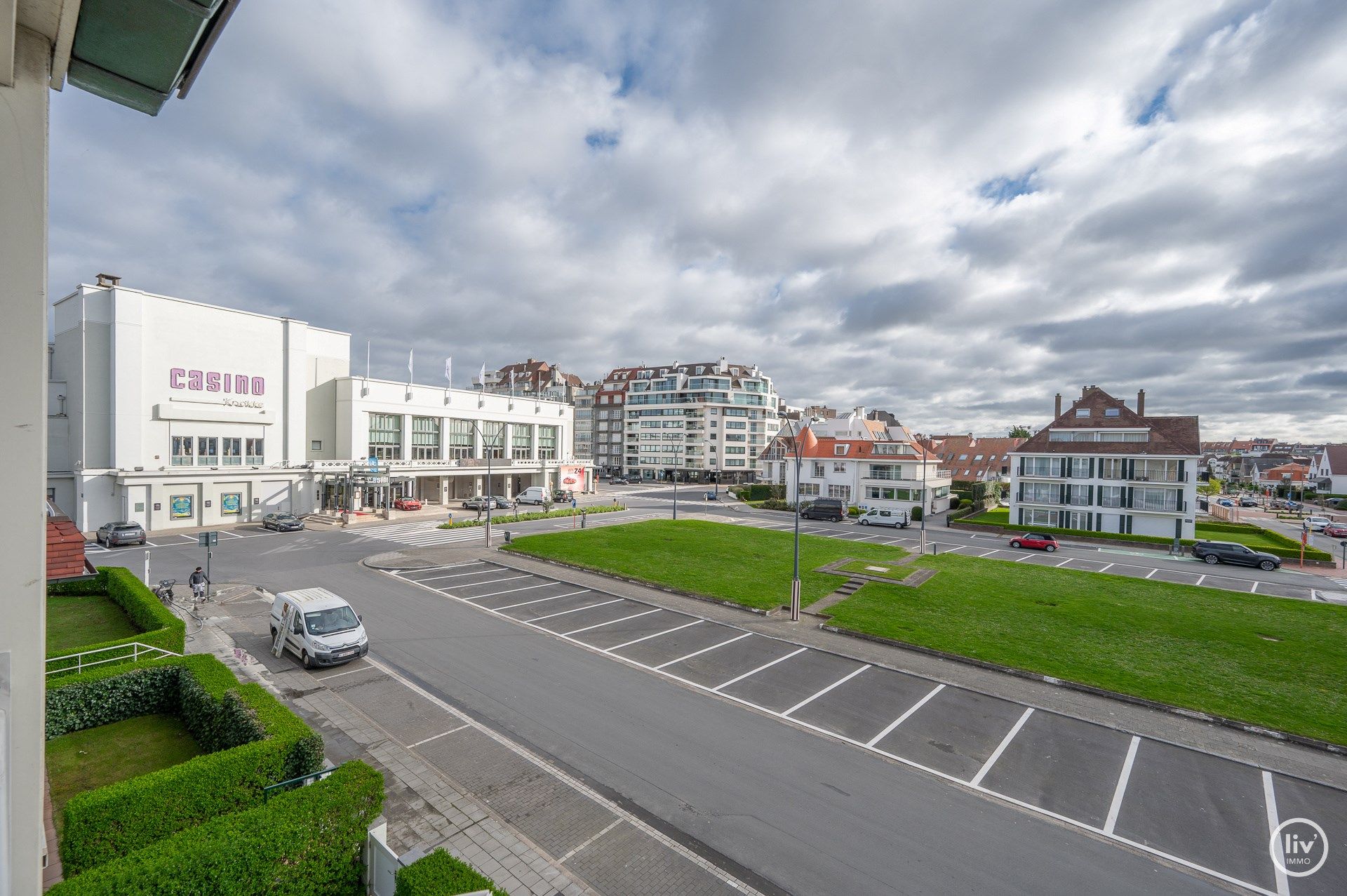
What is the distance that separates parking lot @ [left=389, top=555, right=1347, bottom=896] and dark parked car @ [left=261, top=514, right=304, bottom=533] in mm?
27919

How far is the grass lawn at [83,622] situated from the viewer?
50.9 feet

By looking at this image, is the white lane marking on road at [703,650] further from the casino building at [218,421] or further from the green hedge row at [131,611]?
the casino building at [218,421]

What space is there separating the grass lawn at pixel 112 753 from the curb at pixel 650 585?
51.1 feet

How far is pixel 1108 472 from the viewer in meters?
46.4

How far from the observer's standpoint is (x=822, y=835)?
30.8 ft

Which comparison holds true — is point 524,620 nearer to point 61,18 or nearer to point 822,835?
point 822,835

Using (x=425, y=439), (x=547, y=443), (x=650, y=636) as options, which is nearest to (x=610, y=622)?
(x=650, y=636)

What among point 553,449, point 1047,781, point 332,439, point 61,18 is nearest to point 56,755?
point 61,18

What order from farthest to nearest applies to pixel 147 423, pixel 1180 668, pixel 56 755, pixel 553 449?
1. pixel 553 449
2. pixel 147 423
3. pixel 1180 668
4. pixel 56 755

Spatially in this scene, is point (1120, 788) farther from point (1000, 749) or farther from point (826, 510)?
point (826, 510)

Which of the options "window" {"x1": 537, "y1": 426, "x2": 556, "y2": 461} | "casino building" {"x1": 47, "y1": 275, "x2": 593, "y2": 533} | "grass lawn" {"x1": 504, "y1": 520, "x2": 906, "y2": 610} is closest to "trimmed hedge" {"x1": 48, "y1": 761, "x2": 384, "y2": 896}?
"grass lawn" {"x1": 504, "y1": 520, "x2": 906, "y2": 610}

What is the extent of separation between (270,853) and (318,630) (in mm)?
9825

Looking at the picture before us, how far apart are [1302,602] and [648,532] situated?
31650 millimetres

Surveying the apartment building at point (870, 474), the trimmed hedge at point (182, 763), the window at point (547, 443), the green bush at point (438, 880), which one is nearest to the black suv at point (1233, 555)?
the apartment building at point (870, 474)
